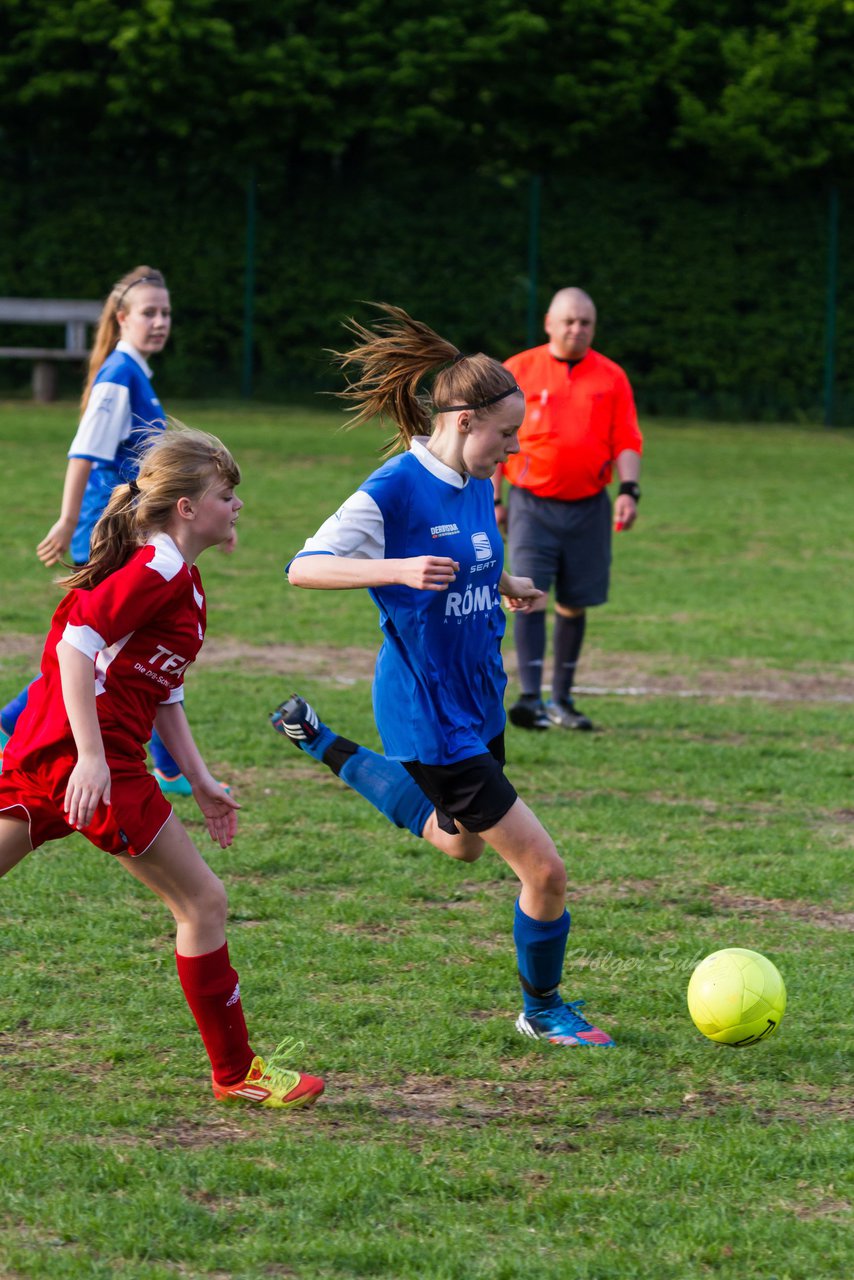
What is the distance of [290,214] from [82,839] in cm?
1785

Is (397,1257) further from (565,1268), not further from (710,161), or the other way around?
(710,161)

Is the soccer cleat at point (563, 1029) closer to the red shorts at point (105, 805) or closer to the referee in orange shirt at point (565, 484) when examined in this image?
the red shorts at point (105, 805)

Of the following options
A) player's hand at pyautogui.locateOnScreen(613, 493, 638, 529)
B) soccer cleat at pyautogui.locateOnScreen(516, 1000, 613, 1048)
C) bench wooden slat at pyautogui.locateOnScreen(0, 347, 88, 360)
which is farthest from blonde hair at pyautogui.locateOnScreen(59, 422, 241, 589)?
bench wooden slat at pyautogui.locateOnScreen(0, 347, 88, 360)

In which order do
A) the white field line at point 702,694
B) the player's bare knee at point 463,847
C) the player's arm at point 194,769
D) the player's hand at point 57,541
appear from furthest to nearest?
the white field line at point 702,694 → the player's hand at point 57,541 → the player's bare knee at point 463,847 → the player's arm at point 194,769

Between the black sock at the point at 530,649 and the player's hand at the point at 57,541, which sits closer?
the player's hand at the point at 57,541

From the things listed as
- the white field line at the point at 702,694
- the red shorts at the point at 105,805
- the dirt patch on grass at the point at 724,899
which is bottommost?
the white field line at the point at 702,694

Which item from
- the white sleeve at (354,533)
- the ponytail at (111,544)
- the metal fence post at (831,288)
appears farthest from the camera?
the metal fence post at (831,288)

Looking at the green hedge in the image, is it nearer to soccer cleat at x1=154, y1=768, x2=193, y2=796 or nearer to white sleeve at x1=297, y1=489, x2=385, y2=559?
soccer cleat at x1=154, y1=768, x2=193, y2=796

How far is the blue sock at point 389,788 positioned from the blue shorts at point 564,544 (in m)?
3.27

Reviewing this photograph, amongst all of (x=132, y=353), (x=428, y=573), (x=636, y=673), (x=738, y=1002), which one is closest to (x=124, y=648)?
(x=428, y=573)

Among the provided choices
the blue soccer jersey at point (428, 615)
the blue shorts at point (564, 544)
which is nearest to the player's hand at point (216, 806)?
the blue soccer jersey at point (428, 615)

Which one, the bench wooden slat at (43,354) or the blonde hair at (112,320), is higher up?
the blonde hair at (112,320)

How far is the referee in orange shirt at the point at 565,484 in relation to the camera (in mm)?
7996

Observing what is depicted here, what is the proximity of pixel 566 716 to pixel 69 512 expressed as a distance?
108 inches
